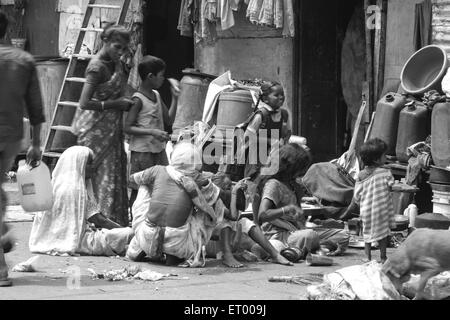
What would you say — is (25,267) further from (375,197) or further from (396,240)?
(396,240)

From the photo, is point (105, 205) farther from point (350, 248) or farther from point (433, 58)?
point (433, 58)

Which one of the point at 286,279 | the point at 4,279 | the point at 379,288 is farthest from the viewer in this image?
the point at 286,279

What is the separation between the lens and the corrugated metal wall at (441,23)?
10484 mm

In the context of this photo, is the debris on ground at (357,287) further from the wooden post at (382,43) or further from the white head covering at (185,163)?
the wooden post at (382,43)

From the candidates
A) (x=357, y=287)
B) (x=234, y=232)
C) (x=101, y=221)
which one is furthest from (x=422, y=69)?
(x=357, y=287)

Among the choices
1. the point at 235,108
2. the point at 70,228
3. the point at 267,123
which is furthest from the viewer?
the point at 235,108

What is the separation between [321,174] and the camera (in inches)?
414

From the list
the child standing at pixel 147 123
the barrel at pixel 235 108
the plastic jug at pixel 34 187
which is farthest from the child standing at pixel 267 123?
the plastic jug at pixel 34 187

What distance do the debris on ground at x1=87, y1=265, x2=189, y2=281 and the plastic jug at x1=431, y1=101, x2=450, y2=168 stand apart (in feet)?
10.9

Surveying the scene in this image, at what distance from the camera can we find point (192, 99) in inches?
477

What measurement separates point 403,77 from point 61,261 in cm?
445

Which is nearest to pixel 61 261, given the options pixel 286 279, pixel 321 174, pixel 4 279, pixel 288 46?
pixel 4 279

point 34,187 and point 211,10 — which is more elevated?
point 211,10

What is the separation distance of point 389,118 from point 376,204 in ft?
9.05
